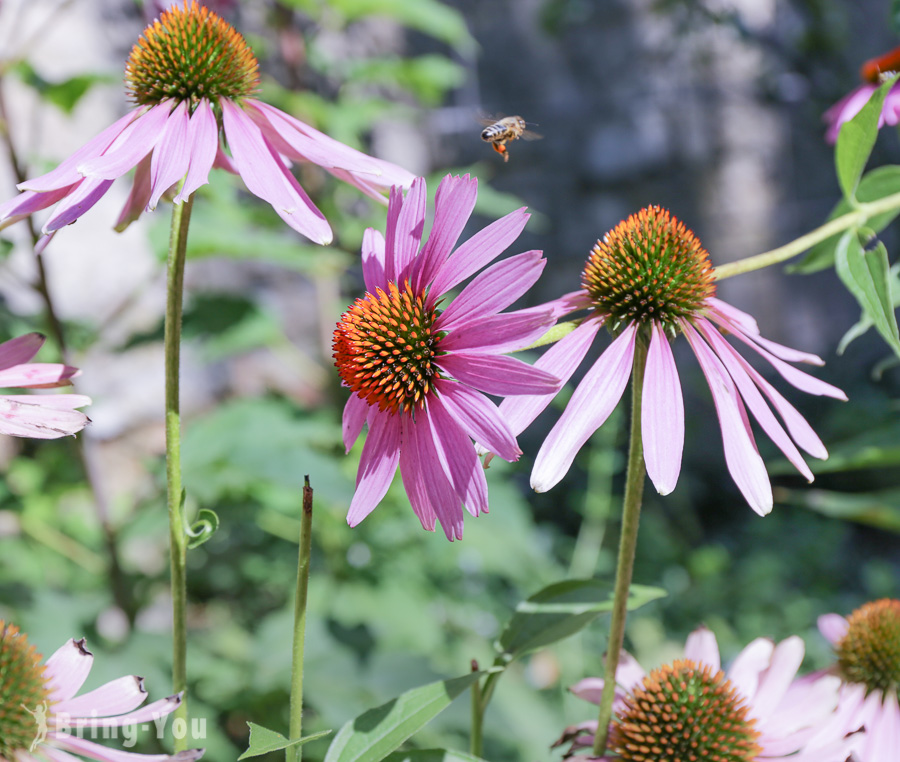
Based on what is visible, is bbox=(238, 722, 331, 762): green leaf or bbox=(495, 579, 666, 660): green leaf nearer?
bbox=(238, 722, 331, 762): green leaf

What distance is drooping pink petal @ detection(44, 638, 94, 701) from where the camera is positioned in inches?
12.2

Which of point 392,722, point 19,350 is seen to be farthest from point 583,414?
point 19,350

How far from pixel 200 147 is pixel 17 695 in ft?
0.76

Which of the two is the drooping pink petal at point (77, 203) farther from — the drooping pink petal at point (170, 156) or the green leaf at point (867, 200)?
the green leaf at point (867, 200)

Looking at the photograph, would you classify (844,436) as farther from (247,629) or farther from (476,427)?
(476,427)

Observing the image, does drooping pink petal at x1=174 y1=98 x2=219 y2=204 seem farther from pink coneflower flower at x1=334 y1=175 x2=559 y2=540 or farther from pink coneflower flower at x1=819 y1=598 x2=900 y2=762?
pink coneflower flower at x1=819 y1=598 x2=900 y2=762

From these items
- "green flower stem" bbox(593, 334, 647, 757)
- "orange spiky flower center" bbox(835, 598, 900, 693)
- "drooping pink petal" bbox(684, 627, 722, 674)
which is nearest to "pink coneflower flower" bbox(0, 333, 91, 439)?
"green flower stem" bbox(593, 334, 647, 757)

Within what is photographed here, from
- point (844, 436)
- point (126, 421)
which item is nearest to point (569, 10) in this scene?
point (844, 436)

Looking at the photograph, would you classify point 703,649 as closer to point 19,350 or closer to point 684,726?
point 684,726

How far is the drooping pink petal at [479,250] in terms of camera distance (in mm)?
276

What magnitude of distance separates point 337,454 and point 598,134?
6.08 ft

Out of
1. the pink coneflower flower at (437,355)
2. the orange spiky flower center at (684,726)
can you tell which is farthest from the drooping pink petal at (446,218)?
the orange spiky flower center at (684,726)

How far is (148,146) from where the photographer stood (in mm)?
322

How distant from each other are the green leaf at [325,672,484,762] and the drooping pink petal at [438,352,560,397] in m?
0.11
